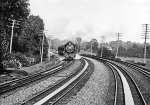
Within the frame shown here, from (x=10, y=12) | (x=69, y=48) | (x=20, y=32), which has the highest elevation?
(x=10, y=12)

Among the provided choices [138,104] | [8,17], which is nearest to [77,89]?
[138,104]

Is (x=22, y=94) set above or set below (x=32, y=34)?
below

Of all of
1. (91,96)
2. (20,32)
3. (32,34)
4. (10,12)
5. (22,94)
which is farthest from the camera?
(32,34)

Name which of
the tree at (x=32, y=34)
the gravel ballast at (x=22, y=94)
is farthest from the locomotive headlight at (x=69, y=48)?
the gravel ballast at (x=22, y=94)

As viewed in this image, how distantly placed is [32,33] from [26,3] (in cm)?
1200

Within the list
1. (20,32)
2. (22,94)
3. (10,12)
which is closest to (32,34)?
(20,32)

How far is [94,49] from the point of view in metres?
146

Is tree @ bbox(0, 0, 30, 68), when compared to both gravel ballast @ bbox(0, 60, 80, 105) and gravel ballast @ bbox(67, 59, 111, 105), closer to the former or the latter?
gravel ballast @ bbox(0, 60, 80, 105)

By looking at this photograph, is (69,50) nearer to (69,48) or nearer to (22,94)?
(69,48)

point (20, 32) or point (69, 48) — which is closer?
point (69, 48)

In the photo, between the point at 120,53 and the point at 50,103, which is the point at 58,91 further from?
the point at 120,53

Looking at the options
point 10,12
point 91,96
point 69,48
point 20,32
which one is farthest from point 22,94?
point 20,32

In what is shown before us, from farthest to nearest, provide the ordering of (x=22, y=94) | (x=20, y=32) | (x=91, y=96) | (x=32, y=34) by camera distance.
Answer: (x=32, y=34) → (x=20, y=32) → (x=22, y=94) → (x=91, y=96)

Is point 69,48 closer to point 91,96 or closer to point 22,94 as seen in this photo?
point 22,94
